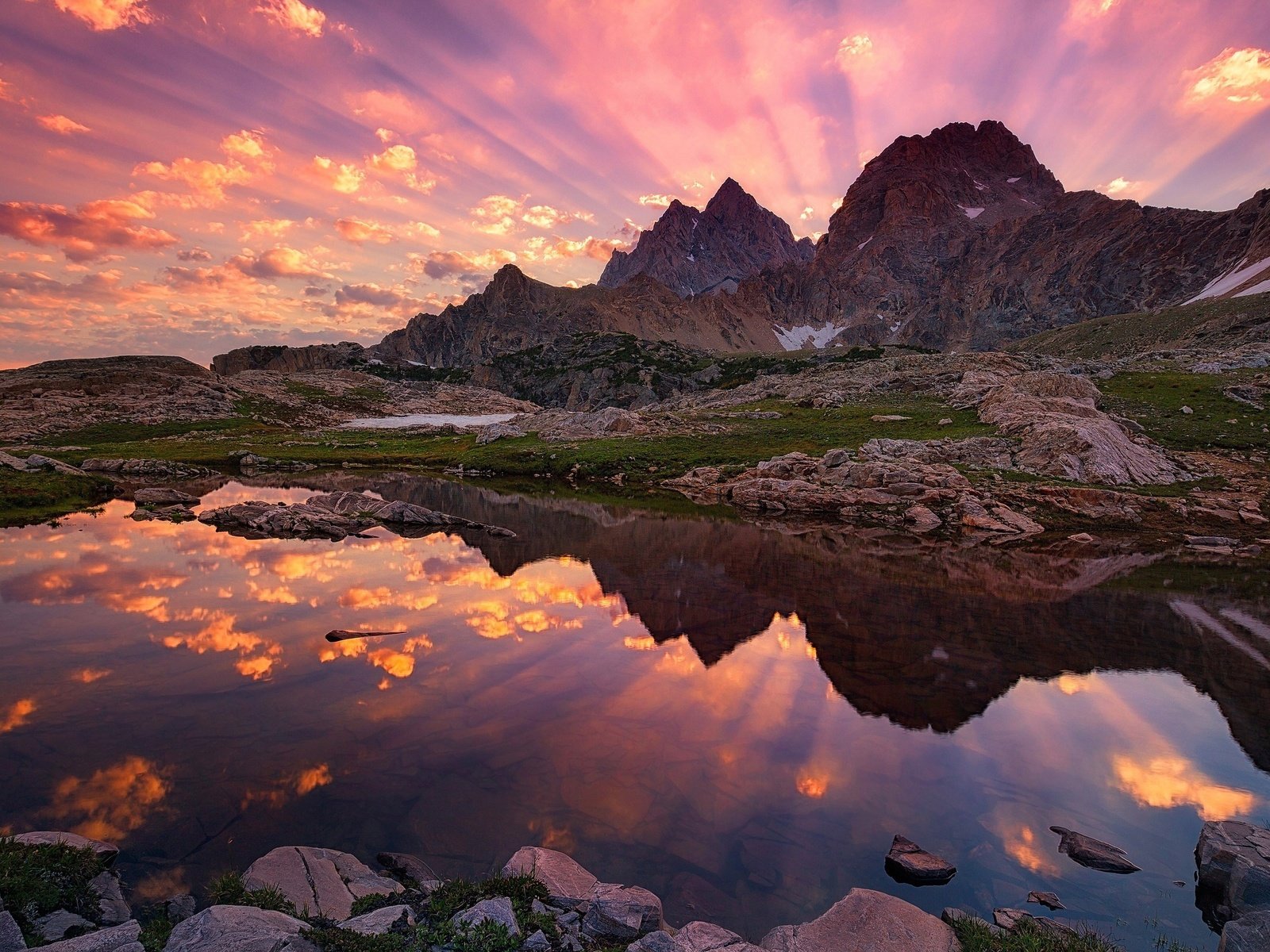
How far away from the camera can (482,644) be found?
21.7 metres

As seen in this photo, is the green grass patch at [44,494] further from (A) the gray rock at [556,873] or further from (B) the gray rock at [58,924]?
(A) the gray rock at [556,873]

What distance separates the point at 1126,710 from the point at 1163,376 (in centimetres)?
9970

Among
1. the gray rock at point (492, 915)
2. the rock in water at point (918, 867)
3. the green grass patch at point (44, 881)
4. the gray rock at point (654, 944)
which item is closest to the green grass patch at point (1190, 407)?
the rock in water at point (918, 867)

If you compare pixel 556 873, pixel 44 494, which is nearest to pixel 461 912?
pixel 556 873

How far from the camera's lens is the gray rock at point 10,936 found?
6.97 meters

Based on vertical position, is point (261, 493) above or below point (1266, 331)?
below

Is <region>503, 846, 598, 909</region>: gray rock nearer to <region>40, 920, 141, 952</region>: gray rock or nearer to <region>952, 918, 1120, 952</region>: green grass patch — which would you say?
<region>40, 920, 141, 952</region>: gray rock

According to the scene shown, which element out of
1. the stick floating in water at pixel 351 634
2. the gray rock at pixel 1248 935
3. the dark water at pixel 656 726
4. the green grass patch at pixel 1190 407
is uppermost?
the green grass patch at pixel 1190 407

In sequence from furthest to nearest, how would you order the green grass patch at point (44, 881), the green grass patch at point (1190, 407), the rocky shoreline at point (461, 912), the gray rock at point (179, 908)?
the green grass patch at point (1190, 407) < the gray rock at point (179, 908) < the green grass patch at point (44, 881) < the rocky shoreline at point (461, 912)

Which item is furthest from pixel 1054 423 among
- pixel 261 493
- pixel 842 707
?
pixel 261 493

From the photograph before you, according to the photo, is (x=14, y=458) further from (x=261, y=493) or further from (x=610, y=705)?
(x=610, y=705)

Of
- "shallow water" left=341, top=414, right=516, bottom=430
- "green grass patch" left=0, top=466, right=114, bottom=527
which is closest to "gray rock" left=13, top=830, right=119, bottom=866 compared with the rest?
"green grass patch" left=0, top=466, right=114, bottom=527

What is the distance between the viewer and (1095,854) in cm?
1160

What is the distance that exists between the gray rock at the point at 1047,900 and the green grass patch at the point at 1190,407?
7040 centimetres
